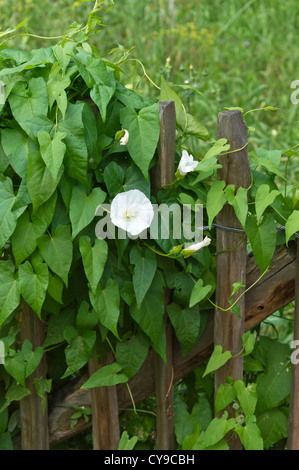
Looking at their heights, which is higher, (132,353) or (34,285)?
(34,285)

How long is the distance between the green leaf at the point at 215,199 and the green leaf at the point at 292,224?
18cm

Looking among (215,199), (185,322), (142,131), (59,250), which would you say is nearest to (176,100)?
(142,131)

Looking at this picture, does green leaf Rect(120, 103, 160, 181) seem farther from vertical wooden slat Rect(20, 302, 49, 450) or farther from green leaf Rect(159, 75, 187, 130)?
vertical wooden slat Rect(20, 302, 49, 450)

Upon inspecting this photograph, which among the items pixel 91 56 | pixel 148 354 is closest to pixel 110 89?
pixel 91 56

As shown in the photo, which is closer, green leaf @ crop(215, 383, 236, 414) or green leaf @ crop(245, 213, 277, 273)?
green leaf @ crop(245, 213, 277, 273)

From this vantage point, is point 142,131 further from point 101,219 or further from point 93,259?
point 93,259

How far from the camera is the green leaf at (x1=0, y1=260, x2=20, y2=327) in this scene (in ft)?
5.41

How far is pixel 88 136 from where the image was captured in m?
1.59

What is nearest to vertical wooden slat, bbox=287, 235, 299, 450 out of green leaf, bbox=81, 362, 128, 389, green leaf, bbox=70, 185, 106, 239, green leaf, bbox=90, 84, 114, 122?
green leaf, bbox=81, 362, 128, 389

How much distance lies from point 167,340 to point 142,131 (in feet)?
2.20

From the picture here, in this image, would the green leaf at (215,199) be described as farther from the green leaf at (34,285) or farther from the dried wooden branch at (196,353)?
the green leaf at (34,285)

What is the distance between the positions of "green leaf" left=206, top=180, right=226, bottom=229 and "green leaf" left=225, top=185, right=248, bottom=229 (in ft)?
0.06

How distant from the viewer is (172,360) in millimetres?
1958
